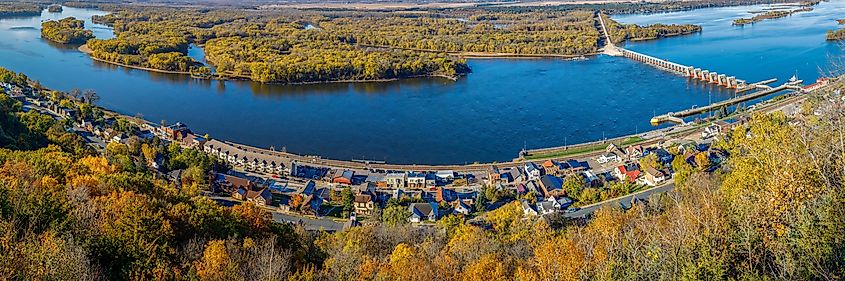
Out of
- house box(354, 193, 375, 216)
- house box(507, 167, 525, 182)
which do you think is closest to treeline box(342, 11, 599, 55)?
house box(507, 167, 525, 182)

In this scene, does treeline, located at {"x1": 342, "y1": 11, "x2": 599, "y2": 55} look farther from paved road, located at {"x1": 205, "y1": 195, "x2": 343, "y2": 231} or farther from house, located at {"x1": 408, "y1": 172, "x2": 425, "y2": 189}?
paved road, located at {"x1": 205, "y1": 195, "x2": 343, "y2": 231}

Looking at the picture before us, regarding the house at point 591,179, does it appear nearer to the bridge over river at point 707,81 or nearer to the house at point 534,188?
the house at point 534,188

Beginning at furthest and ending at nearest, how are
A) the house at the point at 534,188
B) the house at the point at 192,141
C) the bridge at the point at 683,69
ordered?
1. the bridge at the point at 683,69
2. the house at the point at 192,141
3. the house at the point at 534,188

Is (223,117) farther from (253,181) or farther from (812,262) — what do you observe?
(812,262)

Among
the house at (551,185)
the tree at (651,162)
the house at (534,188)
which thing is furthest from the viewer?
the tree at (651,162)

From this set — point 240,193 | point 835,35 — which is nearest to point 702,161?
point 240,193

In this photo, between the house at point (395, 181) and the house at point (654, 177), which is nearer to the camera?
the house at point (654, 177)

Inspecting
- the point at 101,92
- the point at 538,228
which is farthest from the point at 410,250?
the point at 101,92

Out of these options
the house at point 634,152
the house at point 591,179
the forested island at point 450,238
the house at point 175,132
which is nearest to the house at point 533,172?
the house at point 591,179
